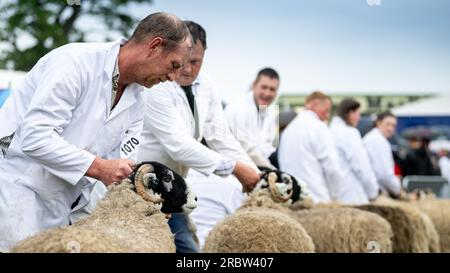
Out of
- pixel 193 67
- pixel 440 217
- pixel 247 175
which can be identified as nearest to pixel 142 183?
pixel 193 67

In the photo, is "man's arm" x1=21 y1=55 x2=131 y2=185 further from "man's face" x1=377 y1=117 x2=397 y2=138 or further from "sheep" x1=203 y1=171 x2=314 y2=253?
"man's face" x1=377 y1=117 x2=397 y2=138

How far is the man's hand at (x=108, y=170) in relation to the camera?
3.38 m

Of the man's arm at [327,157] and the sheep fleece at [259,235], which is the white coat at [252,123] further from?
the sheep fleece at [259,235]

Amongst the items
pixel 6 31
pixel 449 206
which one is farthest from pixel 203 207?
pixel 449 206

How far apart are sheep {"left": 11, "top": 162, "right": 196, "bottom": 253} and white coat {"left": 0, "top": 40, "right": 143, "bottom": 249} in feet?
0.63

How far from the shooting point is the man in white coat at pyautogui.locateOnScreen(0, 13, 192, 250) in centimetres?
336

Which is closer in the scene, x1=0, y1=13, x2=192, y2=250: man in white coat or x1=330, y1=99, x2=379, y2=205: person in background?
x1=0, y1=13, x2=192, y2=250: man in white coat

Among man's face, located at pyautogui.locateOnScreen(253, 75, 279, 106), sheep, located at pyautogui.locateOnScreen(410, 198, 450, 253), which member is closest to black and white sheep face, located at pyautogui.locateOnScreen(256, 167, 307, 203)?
man's face, located at pyautogui.locateOnScreen(253, 75, 279, 106)

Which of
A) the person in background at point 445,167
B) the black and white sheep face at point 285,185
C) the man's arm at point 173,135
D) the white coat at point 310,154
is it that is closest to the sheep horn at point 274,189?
the black and white sheep face at point 285,185

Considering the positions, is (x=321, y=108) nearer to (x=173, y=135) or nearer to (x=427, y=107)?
(x=173, y=135)

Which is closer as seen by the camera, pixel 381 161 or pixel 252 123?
pixel 252 123

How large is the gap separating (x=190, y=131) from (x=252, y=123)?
2.06m

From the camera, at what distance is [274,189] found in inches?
196

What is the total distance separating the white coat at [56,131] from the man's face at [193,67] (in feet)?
3.50
